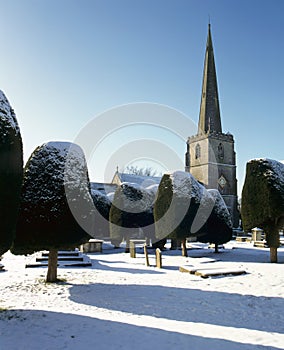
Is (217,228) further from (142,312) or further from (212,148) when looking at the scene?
(212,148)

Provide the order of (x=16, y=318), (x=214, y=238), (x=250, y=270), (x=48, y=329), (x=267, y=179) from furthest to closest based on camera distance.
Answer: (x=214, y=238), (x=267, y=179), (x=250, y=270), (x=16, y=318), (x=48, y=329)

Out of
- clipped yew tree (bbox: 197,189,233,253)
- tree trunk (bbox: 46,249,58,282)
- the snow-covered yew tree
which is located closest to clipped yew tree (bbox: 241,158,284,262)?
clipped yew tree (bbox: 197,189,233,253)

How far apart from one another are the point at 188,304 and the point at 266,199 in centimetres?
915

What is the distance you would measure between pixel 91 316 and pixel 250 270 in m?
9.14

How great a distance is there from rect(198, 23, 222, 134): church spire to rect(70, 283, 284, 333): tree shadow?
54.4m

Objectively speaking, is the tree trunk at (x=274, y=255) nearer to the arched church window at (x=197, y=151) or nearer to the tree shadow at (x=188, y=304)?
the tree shadow at (x=188, y=304)

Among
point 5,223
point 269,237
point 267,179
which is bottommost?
point 269,237

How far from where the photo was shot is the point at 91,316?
670 cm

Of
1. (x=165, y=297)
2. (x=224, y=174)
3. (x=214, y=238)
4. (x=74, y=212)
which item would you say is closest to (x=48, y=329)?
(x=165, y=297)

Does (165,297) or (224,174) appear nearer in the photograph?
(165,297)

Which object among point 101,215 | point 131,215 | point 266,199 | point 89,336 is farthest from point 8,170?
point 101,215

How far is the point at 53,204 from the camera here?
33.0 ft

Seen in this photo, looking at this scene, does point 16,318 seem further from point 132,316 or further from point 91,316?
point 132,316

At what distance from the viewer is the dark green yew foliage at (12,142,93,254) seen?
984 cm
